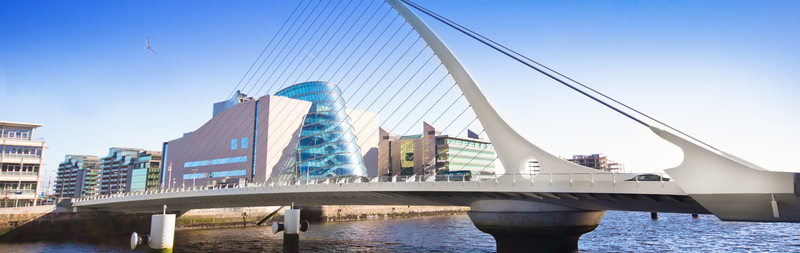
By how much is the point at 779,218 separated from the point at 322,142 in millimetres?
65396

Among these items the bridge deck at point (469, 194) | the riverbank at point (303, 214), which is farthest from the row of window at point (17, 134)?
the bridge deck at point (469, 194)

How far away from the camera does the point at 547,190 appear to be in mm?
20922

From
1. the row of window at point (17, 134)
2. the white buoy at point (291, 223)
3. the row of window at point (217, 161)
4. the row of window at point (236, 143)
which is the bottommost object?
the white buoy at point (291, 223)

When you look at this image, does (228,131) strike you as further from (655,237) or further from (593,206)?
(593,206)

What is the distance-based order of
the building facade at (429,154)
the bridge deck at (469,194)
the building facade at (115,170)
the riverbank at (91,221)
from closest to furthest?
the bridge deck at (469,194) → the riverbank at (91,221) → the building facade at (429,154) → the building facade at (115,170)

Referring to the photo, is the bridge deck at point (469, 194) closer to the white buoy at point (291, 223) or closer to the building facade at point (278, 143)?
the white buoy at point (291, 223)

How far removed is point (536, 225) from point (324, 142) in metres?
56.0

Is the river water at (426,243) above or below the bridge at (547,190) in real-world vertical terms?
below

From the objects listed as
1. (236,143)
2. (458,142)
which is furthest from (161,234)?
(458,142)

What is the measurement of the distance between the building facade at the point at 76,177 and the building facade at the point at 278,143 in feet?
359

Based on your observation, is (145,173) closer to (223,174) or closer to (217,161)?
(217,161)

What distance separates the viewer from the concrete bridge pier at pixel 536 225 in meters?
23.8

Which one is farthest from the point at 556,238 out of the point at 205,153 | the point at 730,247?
the point at 205,153

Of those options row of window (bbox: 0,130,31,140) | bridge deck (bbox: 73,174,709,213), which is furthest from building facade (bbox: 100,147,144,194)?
bridge deck (bbox: 73,174,709,213)
